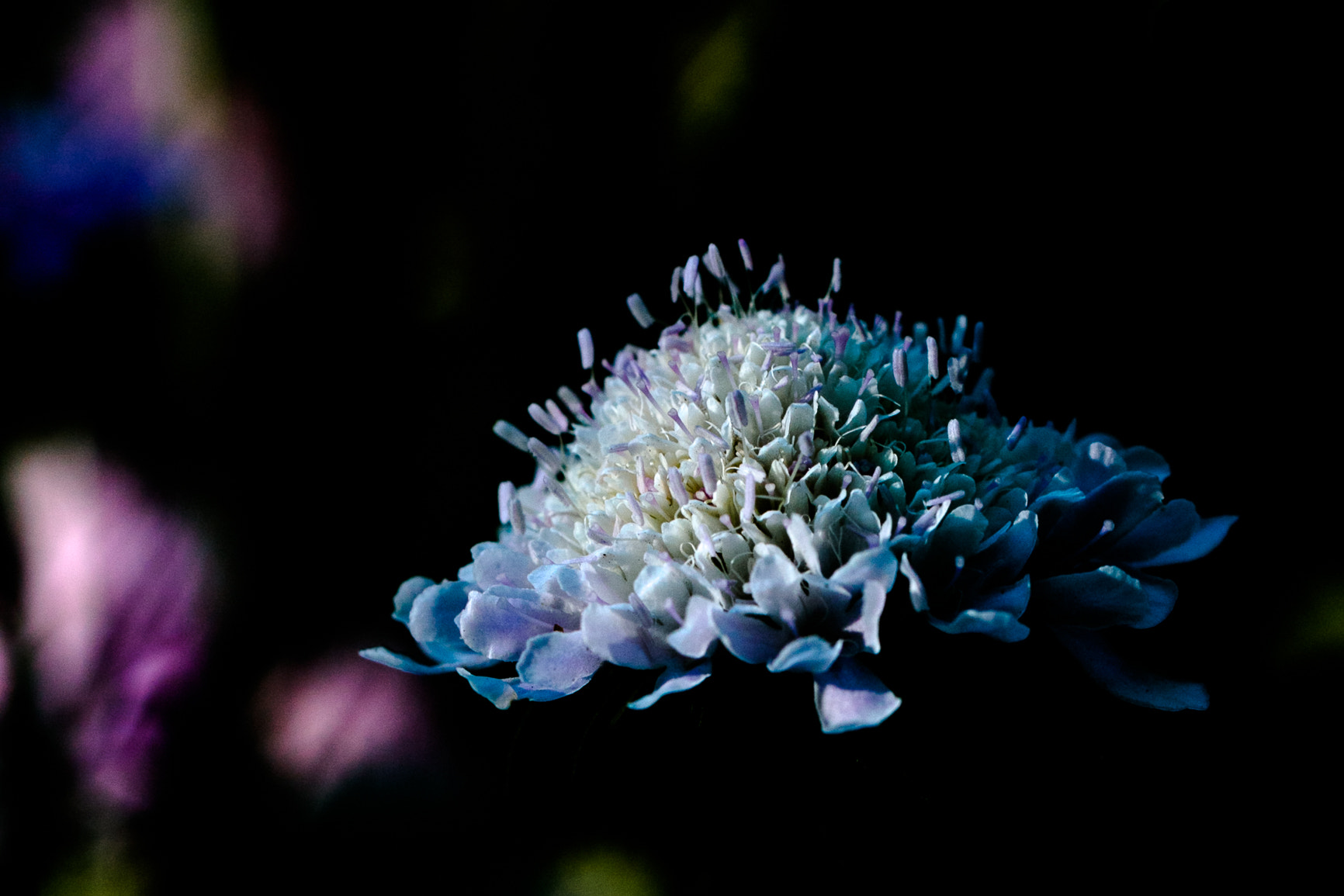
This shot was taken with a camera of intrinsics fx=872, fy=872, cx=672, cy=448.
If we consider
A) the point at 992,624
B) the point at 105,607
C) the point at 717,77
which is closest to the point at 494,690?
the point at 992,624

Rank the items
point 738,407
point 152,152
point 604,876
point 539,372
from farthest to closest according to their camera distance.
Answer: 1. point 152,152
2. point 539,372
3. point 604,876
4. point 738,407

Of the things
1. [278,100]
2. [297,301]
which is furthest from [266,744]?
[278,100]

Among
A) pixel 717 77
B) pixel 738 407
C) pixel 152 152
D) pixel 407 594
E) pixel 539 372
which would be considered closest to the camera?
pixel 738 407

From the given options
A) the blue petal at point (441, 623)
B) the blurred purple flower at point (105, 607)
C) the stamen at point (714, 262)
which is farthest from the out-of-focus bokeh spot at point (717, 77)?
the blurred purple flower at point (105, 607)

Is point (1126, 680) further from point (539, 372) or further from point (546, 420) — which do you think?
point (539, 372)

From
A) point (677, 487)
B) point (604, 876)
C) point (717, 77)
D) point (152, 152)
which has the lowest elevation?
point (604, 876)

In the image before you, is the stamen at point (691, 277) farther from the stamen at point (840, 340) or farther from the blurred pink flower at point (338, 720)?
the blurred pink flower at point (338, 720)

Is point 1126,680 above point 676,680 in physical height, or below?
below
